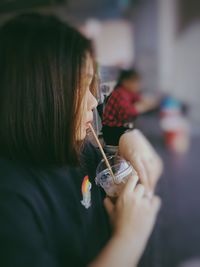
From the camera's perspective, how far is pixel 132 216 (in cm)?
49

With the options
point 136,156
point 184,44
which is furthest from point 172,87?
point 136,156

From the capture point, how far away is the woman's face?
1.61ft

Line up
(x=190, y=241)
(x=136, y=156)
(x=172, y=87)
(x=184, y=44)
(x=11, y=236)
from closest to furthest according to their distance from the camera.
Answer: (x=11, y=236)
(x=136, y=156)
(x=190, y=241)
(x=184, y=44)
(x=172, y=87)

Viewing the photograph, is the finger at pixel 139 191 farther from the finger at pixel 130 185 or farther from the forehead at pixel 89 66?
the forehead at pixel 89 66

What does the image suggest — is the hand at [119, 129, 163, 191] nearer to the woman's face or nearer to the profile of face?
the woman's face

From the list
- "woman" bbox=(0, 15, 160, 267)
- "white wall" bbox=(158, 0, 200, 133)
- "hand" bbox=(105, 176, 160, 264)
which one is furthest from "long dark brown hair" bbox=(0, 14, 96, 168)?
"white wall" bbox=(158, 0, 200, 133)

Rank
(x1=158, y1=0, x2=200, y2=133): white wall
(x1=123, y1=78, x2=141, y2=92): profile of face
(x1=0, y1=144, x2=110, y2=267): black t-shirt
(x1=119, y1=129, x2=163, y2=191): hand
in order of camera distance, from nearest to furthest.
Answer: (x1=0, y1=144, x2=110, y2=267): black t-shirt → (x1=119, y1=129, x2=163, y2=191): hand → (x1=123, y1=78, x2=141, y2=92): profile of face → (x1=158, y1=0, x2=200, y2=133): white wall

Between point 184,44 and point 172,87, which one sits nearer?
point 184,44

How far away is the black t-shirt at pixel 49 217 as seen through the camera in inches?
18.0

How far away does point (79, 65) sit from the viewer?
49cm

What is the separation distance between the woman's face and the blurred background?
0.03 m

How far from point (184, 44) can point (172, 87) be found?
1.97ft

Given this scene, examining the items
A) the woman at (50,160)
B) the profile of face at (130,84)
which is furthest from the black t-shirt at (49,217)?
the profile of face at (130,84)

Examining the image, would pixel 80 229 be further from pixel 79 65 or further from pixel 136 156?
pixel 79 65
